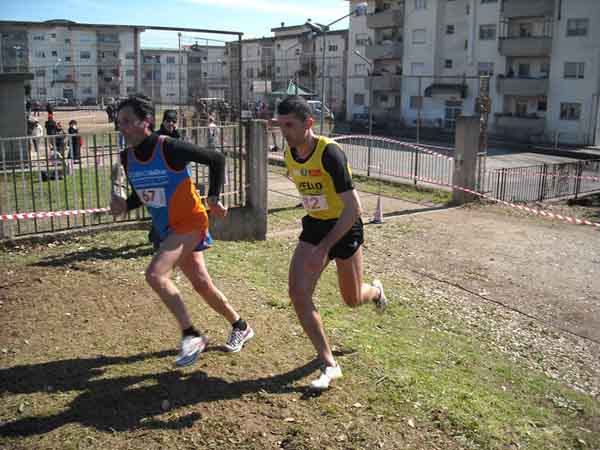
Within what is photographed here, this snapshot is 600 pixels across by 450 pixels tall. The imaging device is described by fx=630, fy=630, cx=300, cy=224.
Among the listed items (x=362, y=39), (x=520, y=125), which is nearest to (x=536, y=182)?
(x=520, y=125)

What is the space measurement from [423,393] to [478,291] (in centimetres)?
424

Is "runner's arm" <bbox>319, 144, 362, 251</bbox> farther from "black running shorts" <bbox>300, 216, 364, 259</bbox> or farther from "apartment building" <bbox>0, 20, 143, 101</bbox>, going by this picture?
"apartment building" <bbox>0, 20, 143, 101</bbox>

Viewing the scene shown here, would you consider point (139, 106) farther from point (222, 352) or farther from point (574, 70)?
point (574, 70)

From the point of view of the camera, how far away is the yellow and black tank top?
4.53 metres

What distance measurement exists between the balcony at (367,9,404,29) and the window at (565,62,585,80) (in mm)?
17634

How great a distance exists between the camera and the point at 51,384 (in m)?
4.36

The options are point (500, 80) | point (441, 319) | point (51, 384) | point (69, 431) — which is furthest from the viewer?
point (500, 80)

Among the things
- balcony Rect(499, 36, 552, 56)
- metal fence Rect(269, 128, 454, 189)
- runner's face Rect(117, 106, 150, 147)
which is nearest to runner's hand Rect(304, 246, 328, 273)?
runner's face Rect(117, 106, 150, 147)

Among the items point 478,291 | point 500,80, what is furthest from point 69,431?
point 500,80

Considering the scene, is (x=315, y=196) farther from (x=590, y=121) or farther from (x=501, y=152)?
(x=590, y=121)

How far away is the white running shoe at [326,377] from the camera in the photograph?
4348mm

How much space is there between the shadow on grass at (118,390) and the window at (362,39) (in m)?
58.4

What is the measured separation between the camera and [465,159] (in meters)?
15.4

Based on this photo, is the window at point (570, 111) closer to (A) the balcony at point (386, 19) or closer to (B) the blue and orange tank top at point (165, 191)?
(A) the balcony at point (386, 19)
